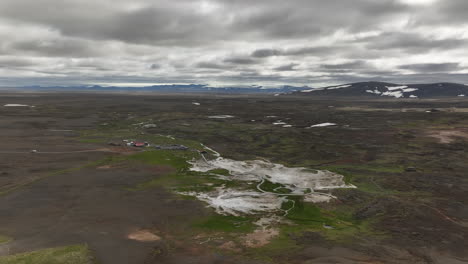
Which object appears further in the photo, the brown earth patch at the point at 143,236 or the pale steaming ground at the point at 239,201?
the pale steaming ground at the point at 239,201

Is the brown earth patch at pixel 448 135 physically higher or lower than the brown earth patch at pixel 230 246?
higher

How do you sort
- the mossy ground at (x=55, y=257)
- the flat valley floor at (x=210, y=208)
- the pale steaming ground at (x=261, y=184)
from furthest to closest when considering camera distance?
1. the pale steaming ground at (x=261, y=184)
2. the flat valley floor at (x=210, y=208)
3. the mossy ground at (x=55, y=257)

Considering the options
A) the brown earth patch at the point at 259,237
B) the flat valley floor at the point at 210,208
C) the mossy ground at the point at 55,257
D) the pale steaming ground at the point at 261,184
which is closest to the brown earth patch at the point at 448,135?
the flat valley floor at the point at 210,208

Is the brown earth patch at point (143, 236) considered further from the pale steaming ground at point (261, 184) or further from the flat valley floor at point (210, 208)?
the pale steaming ground at point (261, 184)

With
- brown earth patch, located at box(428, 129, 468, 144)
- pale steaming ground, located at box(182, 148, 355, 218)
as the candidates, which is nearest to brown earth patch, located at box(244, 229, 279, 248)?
pale steaming ground, located at box(182, 148, 355, 218)

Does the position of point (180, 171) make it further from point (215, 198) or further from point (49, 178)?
point (49, 178)

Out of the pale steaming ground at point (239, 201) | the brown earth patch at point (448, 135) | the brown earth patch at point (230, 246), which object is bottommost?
the brown earth patch at point (230, 246)

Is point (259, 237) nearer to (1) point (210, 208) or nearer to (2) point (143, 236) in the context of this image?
(1) point (210, 208)

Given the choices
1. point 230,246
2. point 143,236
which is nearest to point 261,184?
point 230,246

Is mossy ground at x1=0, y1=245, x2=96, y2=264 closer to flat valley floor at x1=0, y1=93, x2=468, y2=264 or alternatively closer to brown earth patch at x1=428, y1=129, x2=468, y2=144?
flat valley floor at x1=0, y1=93, x2=468, y2=264
